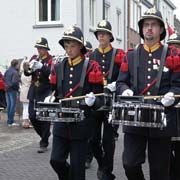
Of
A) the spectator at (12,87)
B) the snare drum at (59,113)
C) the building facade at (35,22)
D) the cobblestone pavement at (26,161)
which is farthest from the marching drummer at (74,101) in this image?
the building facade at (35,22)

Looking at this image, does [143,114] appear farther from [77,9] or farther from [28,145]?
[77,9]

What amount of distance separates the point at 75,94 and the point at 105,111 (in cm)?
124

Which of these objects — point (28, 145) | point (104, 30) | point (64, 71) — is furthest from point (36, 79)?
point (64, 71)

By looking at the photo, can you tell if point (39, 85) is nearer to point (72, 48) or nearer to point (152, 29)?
point (72, 48)

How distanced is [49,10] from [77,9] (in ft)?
4.17

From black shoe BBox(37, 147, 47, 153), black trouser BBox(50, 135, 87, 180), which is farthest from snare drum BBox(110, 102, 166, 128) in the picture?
black shoe BBox(37, 147, 47, 153)

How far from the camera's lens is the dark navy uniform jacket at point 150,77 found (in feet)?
15.9

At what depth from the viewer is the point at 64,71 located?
18.6 feet

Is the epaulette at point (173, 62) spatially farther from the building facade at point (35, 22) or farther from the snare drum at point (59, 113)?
the building facade at point (35, 22)

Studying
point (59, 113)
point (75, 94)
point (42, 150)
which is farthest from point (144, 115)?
point (42, 150)

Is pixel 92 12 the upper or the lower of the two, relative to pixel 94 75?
upper

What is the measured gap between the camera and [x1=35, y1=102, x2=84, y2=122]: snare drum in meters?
5.25

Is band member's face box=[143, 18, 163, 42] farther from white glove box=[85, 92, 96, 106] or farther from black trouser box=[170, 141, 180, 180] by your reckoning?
black trouser box=[170, 141, 180, 180]

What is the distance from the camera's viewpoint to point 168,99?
4.62 meters
